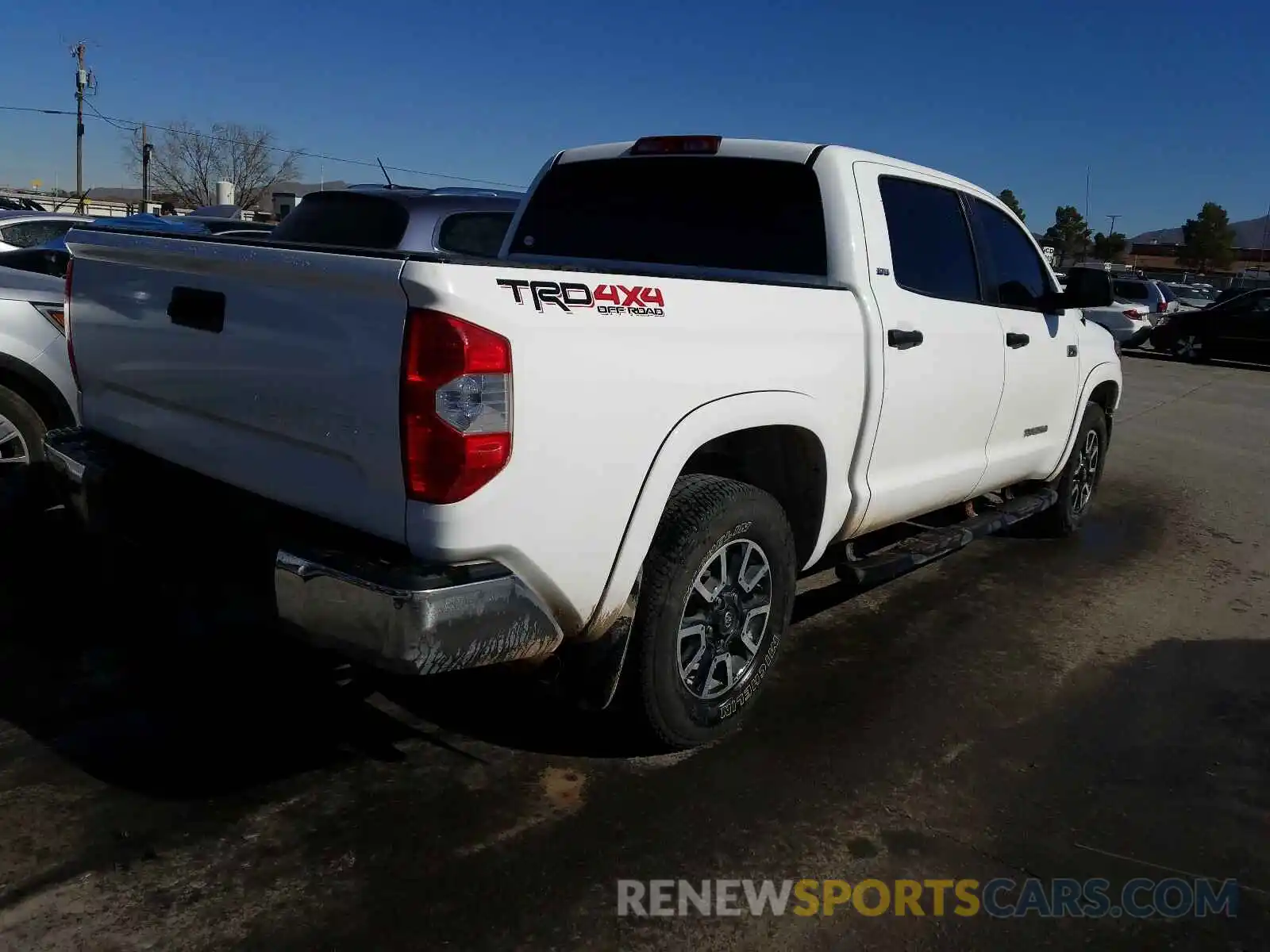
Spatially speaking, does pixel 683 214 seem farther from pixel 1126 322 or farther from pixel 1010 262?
pixel 1126 322

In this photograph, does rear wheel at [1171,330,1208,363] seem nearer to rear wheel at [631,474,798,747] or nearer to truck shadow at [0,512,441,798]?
rear wheel at [631,474,798,747]

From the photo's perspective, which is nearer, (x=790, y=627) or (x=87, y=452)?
(x=87, y=452)

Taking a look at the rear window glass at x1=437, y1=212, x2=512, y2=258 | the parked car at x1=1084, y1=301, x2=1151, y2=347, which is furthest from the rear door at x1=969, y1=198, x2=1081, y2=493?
the parked car at x1=1084, y1=301, x2=1151, y2=347

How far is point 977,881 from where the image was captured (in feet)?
9.72

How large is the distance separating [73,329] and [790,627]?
10.1 ft

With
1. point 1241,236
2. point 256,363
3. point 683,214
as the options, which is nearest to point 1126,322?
point 683,214

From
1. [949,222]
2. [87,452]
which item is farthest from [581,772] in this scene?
→ [949,222]

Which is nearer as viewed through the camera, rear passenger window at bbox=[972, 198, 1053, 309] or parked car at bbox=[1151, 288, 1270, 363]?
rear passenger window at bbox=[972, 198, 1053, 309]

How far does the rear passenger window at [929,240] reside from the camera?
4.27 m

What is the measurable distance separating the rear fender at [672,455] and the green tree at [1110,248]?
73.0m

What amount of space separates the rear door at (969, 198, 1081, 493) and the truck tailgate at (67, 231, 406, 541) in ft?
10.7

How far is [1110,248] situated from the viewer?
2768 inches

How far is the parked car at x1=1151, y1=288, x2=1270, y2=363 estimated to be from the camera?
68.0 feet

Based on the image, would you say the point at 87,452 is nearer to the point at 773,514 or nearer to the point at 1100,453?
the point at 773,514
